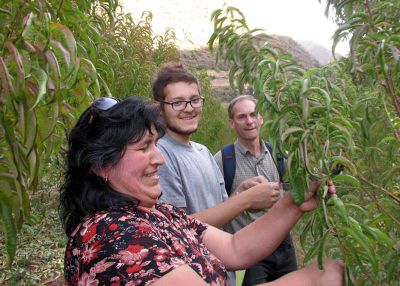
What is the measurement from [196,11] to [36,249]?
3162cm

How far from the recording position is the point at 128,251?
1374mm

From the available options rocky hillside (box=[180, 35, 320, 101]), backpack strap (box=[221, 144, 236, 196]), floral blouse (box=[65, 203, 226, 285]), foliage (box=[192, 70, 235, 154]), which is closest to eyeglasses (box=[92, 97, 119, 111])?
floral blouse (box=[65, 203, 226, 285])

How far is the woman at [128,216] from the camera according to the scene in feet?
4.51

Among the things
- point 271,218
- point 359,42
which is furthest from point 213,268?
point 359,42

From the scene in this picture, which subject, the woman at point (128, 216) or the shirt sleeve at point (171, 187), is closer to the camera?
the woman at point (128, 216)

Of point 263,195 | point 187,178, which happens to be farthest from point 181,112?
point 263,195

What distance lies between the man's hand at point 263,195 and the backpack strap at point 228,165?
0.76 m

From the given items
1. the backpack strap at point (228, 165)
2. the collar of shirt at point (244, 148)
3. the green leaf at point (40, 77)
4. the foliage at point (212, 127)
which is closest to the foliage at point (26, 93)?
the green leaf at point (40, 77)

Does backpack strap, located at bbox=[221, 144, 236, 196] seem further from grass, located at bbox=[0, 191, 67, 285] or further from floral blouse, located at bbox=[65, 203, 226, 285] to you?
grass, located at bbox=[0, 191, 67, 285]

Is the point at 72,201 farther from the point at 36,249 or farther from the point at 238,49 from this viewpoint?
the point at 36,249

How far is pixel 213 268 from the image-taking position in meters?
1.69

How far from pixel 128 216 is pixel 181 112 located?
100cm

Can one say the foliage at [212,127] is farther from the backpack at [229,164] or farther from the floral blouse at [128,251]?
the floral blouse at [128,251]

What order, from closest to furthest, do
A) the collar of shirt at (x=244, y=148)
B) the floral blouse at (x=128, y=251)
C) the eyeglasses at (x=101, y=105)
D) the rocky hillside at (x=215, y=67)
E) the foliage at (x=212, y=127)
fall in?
the floral blouse at (x=128, y=251) → the eyeglasses at (x=101, y=105) → the collar of shirt at (x=244, y=148) → the foliage at (x=212, y=127) → the rocky hillside at (x=215, y=67)
